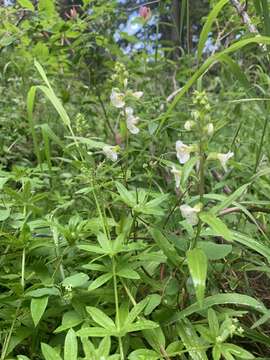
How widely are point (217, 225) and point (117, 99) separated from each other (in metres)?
0.59

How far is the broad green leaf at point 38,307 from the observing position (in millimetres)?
1026

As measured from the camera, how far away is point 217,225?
91cm

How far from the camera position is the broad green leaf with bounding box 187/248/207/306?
895 millimetres

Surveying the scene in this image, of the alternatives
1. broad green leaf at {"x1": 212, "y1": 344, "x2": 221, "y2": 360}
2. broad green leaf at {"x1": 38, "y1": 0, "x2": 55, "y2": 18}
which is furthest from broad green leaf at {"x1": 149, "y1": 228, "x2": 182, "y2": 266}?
broad green leaf at {"x1": 38, "y1": 0, "x2": 55, "y2": 18}

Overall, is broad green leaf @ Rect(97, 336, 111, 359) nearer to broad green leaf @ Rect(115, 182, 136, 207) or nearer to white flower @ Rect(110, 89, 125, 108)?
broad green leaf @ Rect(115, 182, 136, 207)

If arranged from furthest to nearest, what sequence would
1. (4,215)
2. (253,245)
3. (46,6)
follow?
(46,6) < (4,215) < (253,245)

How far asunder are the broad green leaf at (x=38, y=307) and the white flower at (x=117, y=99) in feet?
1.90

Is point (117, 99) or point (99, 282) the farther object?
point (117, 99)

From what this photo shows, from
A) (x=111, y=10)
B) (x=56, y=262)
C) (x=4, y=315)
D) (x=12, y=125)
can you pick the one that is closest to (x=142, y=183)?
(x=56, y=262)

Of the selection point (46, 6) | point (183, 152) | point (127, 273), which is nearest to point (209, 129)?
point (183, 152)

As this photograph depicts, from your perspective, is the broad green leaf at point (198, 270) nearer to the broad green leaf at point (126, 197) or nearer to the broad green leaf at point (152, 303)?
the broad green leaf at point (152, 303)

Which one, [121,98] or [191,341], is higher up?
[121,98]

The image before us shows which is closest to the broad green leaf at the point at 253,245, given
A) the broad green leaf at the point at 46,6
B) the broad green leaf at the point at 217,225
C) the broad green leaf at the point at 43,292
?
the broad green leaf at the point at 217,225

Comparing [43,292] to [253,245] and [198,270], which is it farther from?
[253,245]
